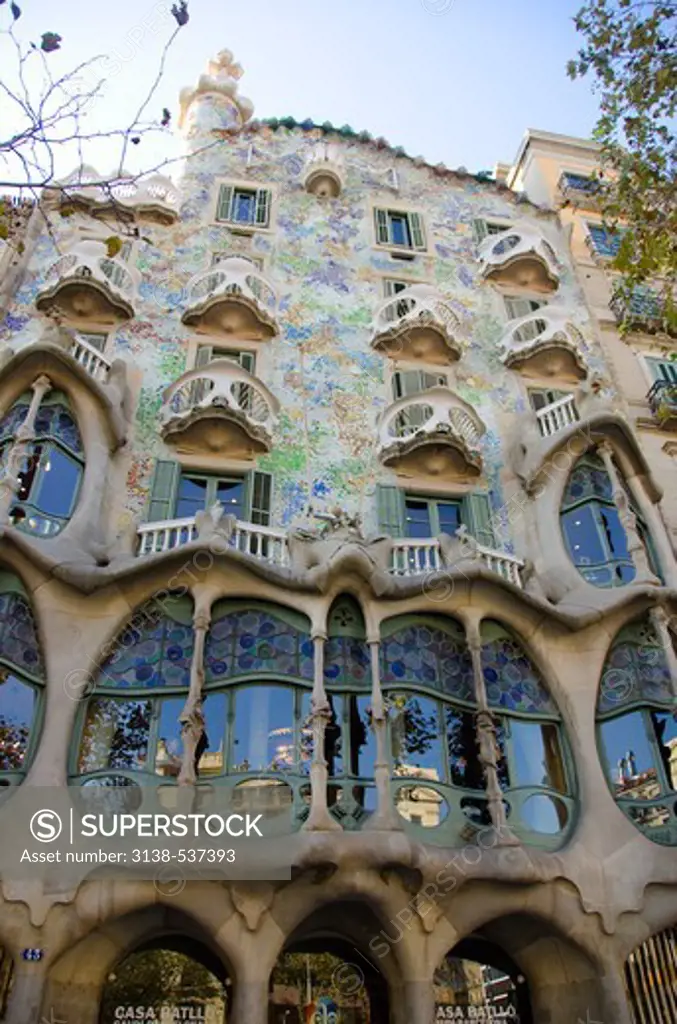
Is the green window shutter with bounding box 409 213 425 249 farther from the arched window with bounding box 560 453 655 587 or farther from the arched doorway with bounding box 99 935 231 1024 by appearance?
the arched doorway with bounding box 99 935 231 1024

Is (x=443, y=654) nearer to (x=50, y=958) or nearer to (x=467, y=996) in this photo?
(x=467, y=996)

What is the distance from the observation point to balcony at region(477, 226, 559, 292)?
20062mm

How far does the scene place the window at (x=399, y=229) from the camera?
20.7 metres

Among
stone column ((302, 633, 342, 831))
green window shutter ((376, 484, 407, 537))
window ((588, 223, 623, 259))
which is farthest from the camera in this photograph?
window ((588, 223, 623, 259))

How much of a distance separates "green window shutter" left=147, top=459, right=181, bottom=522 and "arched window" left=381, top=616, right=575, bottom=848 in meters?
4.42

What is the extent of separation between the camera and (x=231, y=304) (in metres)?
16.8

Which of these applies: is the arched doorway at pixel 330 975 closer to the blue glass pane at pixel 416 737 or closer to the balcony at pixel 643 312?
the blue glass pane at pixel 416 737

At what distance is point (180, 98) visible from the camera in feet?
79.4

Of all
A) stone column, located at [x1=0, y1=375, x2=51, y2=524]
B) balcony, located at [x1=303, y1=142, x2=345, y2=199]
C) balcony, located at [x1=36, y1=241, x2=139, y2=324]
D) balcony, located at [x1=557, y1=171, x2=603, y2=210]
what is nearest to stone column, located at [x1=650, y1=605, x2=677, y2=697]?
stone column, located at [x1=0, y1=375, x2=51, y2=524]

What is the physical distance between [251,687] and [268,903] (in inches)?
110

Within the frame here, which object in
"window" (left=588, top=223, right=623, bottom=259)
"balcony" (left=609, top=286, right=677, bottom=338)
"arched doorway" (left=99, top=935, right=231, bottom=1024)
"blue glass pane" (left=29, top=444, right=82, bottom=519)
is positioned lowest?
"arched doorway" (left=99, top=935, right=231, bottom=1024)

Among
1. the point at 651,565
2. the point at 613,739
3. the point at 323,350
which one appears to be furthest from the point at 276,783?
the point at 323,350

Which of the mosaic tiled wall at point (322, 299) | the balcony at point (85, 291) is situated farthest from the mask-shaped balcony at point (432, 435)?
the balcony at point (85, 291)

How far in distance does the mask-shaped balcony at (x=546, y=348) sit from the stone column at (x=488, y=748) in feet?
26.0
